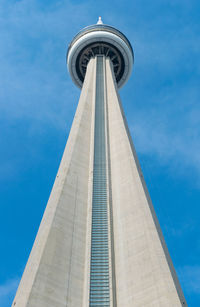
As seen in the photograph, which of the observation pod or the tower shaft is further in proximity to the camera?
the observation pod

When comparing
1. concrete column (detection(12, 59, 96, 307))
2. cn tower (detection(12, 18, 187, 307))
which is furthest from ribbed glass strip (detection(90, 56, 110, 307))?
concrete column (detection(12, 59, 96, 307))

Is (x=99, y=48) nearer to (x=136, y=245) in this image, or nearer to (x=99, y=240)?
(x=99, y=240)

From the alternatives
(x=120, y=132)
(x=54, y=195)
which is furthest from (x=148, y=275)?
(x=120, y=132)

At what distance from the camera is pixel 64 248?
2016cm

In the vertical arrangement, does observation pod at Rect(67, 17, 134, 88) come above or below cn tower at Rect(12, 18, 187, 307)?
above

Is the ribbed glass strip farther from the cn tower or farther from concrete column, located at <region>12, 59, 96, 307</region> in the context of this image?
concrete column, located at <region>12, 59, 96, 307</region>

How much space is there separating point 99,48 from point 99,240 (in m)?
29.8

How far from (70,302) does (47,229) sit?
13.8 ft

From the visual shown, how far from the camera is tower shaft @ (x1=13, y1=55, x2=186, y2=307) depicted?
57.7 ft

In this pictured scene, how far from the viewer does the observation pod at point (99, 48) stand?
146 feet

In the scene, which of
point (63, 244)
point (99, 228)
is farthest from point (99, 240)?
point (63, 244)

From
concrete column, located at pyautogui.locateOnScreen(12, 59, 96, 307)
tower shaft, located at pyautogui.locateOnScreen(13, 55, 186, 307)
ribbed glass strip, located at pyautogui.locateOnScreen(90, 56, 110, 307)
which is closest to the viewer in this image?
concrete column, located at pyautogui.locateOnScreen(12, 59, 96, 307)

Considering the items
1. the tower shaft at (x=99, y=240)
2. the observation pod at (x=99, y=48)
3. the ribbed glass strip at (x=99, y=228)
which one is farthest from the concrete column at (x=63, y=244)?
the observation pod at (x=99, y=48)

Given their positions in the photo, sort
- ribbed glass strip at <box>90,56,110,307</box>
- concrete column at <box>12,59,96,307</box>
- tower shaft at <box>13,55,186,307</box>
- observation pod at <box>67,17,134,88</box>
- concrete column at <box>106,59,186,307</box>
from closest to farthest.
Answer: concrete column at <box>12,59,96,307</box> < concrete column at <box>106,59,186,307</box> < tower shaft at <box>13,55,186,307</box> < ribbed glass strip at <box>90,56,110,307</box> < observation pod at <box>67,17,134,88</box>
